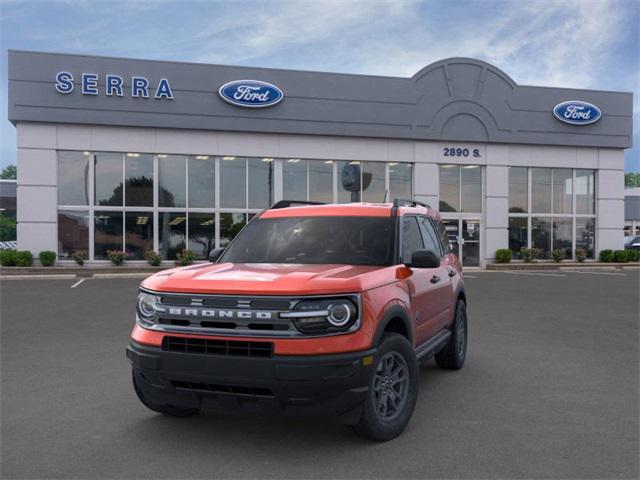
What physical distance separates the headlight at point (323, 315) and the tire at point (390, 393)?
1.28 ft

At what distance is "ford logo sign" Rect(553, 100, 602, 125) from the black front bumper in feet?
89.6

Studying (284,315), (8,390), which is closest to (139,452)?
(284,315)

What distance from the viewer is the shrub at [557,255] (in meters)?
27.2

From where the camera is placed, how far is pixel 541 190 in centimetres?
2805

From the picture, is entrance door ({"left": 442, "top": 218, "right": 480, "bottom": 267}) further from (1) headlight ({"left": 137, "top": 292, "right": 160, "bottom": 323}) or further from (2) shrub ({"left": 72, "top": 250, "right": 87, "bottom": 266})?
(1) headlight ({"left": 137, "top": 292, "right": 160, "bottom": 323})

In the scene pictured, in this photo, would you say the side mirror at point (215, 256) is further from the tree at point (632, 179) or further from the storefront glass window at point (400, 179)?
the tree at point (632, 179)

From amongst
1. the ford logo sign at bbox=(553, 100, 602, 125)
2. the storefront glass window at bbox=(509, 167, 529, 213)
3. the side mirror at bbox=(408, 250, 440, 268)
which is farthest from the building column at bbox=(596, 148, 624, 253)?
the side mirror at bbox=(408, 250, 440, 268)

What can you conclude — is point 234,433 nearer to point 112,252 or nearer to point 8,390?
point 8,390

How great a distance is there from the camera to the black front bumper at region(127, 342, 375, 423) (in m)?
3.78

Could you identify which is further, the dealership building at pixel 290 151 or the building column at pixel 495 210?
the building column at pixel 495 210

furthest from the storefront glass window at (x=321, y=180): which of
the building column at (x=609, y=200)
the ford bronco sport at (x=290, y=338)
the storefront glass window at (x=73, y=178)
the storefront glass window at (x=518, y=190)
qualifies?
the ford bronco sport at (x=290, y=338)

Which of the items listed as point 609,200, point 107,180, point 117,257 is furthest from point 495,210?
point 107,180

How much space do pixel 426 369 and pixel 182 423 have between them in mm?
3182

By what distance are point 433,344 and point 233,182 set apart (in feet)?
65.0
